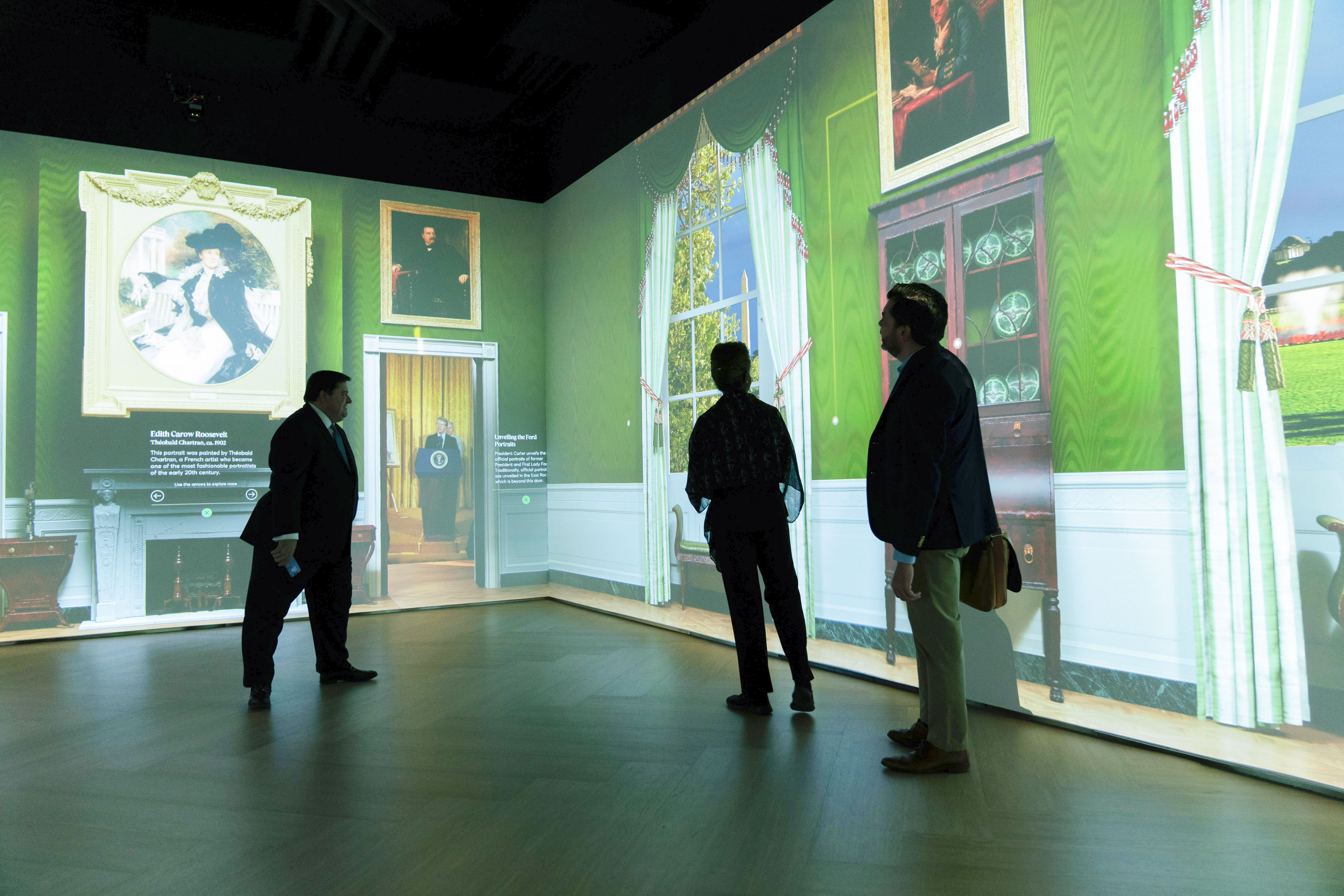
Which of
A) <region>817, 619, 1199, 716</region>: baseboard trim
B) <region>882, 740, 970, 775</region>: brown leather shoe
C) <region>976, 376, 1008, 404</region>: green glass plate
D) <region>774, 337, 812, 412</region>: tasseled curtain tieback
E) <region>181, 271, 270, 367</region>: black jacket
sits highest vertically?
<region>181, 271, 270, 367</region>: black jacket

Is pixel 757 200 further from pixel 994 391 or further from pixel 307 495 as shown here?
pixel 307 495

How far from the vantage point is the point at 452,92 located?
615 centimetres

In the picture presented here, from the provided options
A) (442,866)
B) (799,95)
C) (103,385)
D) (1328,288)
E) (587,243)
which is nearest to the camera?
(442,866)

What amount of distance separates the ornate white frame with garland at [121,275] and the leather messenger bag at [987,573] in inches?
205

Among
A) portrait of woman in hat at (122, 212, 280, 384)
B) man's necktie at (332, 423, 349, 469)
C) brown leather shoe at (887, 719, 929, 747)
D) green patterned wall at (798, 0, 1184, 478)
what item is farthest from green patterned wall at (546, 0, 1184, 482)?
portrait of woman in hat at (122, 212, 280, 384)

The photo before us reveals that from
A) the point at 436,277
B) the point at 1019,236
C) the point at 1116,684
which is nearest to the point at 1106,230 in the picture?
the point at 1019,236

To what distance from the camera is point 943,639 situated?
244cm

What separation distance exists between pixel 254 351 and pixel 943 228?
Answer: 4.98 meters

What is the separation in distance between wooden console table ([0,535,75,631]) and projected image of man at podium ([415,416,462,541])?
237 cm

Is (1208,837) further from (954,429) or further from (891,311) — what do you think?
(891,311)

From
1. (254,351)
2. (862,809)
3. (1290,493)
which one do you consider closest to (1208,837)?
(862,809)

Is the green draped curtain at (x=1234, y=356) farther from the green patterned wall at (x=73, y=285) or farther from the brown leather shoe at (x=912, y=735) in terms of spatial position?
the green patterned wall at (x=73, y=285)

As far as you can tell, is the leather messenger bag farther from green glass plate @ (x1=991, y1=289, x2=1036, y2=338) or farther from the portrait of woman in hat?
the portrait of woman in hat

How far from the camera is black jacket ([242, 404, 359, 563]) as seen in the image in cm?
350
